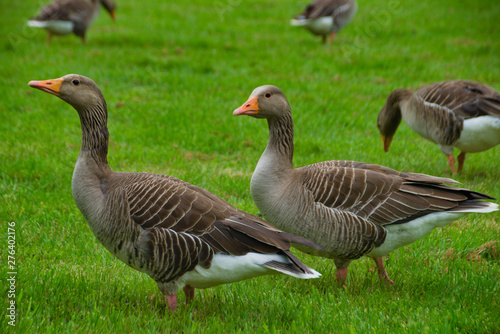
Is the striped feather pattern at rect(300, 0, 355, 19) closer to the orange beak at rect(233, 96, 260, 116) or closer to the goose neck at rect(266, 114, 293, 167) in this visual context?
the goose neck at rect(266, 114, 293, 167)

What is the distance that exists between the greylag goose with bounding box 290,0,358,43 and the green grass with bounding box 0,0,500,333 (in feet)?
1.55

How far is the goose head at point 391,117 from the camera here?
757 centimetres

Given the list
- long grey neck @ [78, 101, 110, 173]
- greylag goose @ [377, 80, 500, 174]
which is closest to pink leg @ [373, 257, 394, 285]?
long grey neck @ [78, 101, 110, 173]

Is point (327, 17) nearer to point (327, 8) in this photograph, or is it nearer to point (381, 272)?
point (327, 8)

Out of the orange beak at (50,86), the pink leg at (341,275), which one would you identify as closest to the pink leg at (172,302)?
the pink leg at (341,275)

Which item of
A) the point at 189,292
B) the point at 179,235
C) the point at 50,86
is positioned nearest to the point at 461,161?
the point at 189,292

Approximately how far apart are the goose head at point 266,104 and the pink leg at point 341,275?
5.01 feet

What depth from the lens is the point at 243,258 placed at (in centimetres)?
374

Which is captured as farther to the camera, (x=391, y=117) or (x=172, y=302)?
(x=391, y=117)

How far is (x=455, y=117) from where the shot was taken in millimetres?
6777

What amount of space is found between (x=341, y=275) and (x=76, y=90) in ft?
9.24

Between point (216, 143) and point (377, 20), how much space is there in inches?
382

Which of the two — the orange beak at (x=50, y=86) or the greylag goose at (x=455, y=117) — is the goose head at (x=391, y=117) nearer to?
the greylag goose at (x=455, y=117)

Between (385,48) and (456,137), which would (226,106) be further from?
(385,48)
